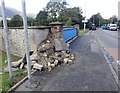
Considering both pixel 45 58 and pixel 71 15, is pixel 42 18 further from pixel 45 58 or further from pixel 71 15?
pixel 45 58

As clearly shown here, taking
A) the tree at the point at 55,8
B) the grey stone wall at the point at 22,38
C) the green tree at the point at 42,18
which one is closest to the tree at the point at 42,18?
the green tree at the point at 42,18

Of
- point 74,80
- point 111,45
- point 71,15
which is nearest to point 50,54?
point 74,80

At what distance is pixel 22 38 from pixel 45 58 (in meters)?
2.34

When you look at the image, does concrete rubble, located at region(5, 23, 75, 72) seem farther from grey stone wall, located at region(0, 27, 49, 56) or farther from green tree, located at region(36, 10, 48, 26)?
green tree, located at region(36, 10, 48, 26)

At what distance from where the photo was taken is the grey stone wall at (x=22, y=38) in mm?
9719

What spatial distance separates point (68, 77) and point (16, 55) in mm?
4968

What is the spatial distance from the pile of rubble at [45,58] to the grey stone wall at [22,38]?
29cm

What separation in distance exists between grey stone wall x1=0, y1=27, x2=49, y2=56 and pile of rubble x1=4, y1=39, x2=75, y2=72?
291mm

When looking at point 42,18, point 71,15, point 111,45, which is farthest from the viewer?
point 71,15

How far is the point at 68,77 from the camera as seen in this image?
23.4 feet

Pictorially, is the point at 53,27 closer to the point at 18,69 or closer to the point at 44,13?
the point at 18,69

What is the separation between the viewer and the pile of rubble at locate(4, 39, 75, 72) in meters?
8.35

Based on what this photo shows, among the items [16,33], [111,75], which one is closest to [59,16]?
[16,33]

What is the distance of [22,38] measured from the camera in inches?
425
